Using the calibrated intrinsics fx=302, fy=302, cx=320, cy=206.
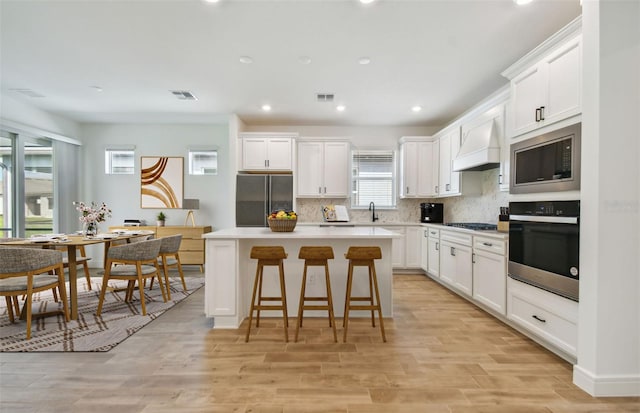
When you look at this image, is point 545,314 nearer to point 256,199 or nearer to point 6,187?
point 256,199

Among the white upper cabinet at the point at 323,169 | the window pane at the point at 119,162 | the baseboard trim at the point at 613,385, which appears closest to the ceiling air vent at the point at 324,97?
the white upper cabinet at the point at 323,169

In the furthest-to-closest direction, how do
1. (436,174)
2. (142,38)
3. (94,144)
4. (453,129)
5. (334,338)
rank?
(94,144) < (436,174) < (453,129) < (142,38) < (334,338)

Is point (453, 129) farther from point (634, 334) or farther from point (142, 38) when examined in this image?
point (142, 38)

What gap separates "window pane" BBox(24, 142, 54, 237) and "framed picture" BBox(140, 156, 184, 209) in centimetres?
151

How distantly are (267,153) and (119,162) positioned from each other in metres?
3.32

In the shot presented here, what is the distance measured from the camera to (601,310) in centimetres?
195

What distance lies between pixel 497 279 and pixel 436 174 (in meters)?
2.72

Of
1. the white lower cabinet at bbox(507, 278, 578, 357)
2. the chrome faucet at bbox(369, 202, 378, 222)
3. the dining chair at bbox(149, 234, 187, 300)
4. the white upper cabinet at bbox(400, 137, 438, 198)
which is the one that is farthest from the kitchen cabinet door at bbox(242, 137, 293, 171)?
the white lower cabinet at bbox(507, 278, 578, 357)

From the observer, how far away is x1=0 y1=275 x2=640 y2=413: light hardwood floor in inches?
73.3

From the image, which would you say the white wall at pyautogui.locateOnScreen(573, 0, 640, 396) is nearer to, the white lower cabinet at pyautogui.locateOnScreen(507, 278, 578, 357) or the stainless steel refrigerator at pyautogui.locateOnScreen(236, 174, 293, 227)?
the white lower cabinet at pyautogui.locateOnScreen(507, 278, 578, 357)

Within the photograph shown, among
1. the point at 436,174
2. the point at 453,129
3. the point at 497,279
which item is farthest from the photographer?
the point at 436,174

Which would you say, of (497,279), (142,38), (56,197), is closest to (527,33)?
(497,279)

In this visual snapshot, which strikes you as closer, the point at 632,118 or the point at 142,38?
the point at 632,118

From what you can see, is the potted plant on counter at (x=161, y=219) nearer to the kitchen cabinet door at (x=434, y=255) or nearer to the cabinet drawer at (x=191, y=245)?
the cabinet drawer at (x=191, y=245)
